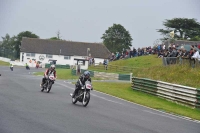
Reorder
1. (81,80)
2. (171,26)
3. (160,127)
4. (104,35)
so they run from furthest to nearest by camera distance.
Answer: (104,35)
(171,26)
(81,80)
(160,127)

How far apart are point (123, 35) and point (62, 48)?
77.6ft

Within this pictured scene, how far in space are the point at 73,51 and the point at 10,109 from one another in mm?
99857

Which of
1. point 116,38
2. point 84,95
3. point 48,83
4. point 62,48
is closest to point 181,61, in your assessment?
point 48,83

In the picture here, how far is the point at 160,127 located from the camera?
1365cm

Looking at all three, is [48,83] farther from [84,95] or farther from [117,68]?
[117,68]

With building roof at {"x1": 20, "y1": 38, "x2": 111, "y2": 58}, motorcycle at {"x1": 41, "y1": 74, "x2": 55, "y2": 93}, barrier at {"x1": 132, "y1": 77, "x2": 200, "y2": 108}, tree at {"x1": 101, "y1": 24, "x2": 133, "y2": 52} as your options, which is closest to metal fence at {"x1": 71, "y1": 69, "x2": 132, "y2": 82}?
barrier at {"x1": 132, "y1": 77, "x2": 200, "y2": 108}

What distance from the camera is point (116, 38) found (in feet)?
427

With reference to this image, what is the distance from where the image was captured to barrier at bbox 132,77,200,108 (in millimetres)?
23344

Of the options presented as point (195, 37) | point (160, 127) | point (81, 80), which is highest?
point (195, 37)

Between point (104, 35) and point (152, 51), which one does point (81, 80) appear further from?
point (104, 35)

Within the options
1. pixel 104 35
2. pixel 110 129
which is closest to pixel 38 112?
pixel 110 129

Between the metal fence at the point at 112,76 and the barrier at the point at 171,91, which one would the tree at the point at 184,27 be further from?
the barrier at the point at 171,91

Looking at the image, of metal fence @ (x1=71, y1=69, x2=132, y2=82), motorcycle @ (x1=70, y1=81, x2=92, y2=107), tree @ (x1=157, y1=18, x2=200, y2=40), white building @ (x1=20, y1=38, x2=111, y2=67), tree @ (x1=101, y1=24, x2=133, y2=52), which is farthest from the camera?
tree @ (x1=101, y1=24, x2=133, y2=52)

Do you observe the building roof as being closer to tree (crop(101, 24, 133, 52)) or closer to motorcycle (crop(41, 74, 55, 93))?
tree (crop(101, 24, 133, 52))
